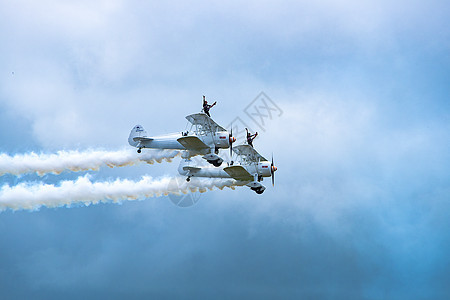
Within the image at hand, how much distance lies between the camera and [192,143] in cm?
8769

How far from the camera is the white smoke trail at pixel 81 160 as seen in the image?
302 feet

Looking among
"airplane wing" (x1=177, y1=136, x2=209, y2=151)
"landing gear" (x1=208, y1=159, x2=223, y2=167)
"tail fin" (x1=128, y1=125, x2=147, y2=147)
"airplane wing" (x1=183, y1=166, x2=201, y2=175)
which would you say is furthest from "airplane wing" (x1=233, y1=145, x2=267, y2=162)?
"tail fin" (x1=128, y1=125, x2=147, y2=147)

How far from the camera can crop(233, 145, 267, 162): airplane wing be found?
91.8m

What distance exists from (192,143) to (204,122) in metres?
2.31

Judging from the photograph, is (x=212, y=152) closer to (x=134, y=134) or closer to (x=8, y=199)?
(x=134, y=134)

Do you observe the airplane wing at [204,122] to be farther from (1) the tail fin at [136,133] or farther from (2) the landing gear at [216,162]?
(1) the tail fin at [136,133]

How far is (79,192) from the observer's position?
93500mm

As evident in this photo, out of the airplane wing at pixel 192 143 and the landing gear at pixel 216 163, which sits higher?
the airplane wing at pixel 192 143

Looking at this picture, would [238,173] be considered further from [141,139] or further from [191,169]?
[141,139]

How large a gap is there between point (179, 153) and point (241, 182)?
7097 mm

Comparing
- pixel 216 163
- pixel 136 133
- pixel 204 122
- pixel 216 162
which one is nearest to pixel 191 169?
pixel 136 133

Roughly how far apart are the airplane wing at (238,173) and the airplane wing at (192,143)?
3.06 m

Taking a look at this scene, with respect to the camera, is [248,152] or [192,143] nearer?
[192,143]

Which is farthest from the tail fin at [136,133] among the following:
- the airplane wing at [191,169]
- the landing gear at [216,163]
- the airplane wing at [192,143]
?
the landing gear at [216,163]
